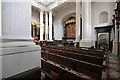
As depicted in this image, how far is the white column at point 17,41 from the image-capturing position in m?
1.25

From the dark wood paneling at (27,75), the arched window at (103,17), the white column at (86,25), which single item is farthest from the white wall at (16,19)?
the arched window at (103,17)

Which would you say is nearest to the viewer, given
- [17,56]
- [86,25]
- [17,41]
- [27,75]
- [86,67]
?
[27,75]

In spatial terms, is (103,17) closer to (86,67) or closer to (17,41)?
(86,67)

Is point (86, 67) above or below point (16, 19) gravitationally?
below

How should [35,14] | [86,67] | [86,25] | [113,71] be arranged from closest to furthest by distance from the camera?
[86,67] < [113,71] < [86,25] < [35,14]

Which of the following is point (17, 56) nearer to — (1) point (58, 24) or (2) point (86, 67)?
(2) point (86, 67)

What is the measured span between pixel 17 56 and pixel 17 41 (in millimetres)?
199

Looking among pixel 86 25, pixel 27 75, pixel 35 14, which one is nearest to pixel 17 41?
pixel 27 75

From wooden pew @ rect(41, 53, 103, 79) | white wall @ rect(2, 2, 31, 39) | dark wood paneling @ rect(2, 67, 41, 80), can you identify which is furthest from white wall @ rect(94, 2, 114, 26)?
dark wood paneling @ rect(2, 67, 41, 80)

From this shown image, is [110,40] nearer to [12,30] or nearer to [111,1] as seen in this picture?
[111,1]

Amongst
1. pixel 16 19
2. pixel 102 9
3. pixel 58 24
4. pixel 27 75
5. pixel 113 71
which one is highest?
pixel 102 9

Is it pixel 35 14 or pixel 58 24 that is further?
pixel 58 24

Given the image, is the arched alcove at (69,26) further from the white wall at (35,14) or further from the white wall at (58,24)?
the white wall at (35,14)

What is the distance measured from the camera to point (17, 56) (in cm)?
134
